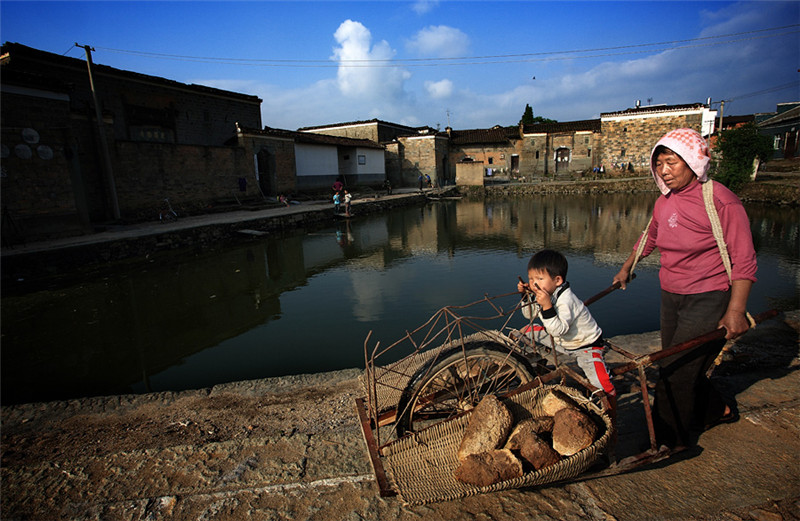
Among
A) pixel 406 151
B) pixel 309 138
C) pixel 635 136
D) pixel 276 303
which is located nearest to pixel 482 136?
pixel 406 151

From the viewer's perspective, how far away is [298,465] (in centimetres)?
245

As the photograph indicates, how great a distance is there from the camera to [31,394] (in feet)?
14.1

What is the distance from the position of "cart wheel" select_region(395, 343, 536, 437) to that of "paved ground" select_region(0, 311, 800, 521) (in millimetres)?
448

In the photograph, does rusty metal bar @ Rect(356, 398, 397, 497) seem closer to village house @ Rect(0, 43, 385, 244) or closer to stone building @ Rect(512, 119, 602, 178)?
village house @ Rect(0, 43, 385, 244)

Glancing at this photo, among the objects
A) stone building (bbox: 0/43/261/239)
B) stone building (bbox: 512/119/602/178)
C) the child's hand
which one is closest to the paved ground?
the child's hand

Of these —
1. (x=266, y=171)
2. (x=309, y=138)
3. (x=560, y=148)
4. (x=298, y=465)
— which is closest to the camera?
(x=298, y=465)

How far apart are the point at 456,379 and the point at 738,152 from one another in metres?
21.6

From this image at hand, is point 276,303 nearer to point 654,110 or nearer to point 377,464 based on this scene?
point 377,464

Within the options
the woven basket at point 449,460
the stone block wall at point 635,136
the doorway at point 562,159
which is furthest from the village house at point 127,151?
the stone block wall at point 635,136

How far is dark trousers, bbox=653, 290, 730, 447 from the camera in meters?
2.18

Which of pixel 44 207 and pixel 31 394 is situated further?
pixel 44 207

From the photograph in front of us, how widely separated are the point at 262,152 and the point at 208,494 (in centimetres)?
1931

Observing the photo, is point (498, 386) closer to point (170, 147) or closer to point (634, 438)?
point (634, 438)

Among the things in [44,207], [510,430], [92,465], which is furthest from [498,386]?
[44,207]
